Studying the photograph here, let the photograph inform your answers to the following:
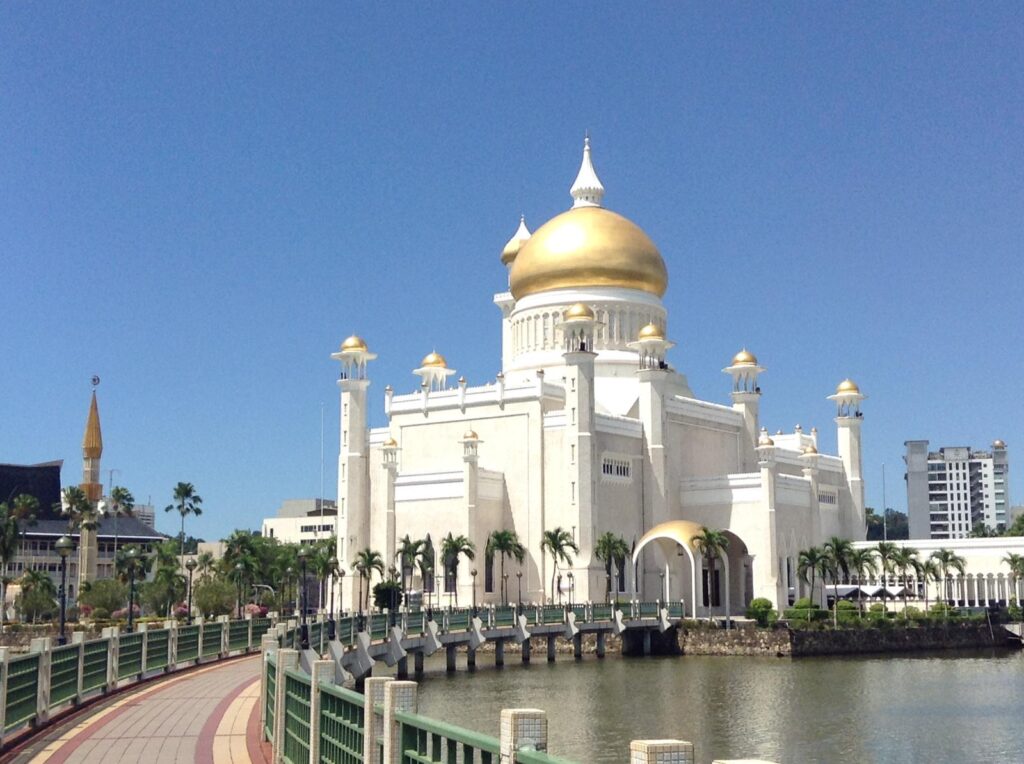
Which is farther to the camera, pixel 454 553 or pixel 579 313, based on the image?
pixel 579 313

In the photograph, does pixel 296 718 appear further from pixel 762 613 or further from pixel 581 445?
pixel 581 445

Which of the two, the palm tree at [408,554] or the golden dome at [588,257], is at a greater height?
the golden dome at [588,257]

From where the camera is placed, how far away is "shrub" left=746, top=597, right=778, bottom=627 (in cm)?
5312

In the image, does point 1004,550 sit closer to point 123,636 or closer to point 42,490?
point 123,636

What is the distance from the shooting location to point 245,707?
784 inches

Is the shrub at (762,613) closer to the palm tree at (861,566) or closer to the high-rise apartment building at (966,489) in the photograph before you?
the palm tree at (861,566)

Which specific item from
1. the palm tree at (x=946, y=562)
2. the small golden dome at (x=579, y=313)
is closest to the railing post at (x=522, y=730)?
the small golden dome at (x=579, y=313)

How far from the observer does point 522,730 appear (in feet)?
22.2

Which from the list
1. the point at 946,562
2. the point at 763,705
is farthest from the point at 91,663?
the point at 946,562

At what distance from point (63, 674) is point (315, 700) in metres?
8.93

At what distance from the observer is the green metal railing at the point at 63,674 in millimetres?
18672

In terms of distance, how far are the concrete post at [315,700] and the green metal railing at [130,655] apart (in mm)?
12712

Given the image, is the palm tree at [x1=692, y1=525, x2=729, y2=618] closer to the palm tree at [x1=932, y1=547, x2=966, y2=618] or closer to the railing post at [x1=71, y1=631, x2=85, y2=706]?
the palm tree at [x1=932, y1=547, x2=966, y2=618]

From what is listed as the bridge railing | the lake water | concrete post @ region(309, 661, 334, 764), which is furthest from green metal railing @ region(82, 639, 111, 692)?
concrete post @ region(309, 661, 334, 764)
